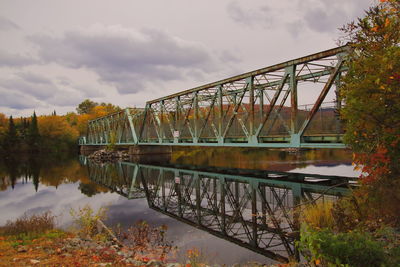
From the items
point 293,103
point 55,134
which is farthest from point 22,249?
point 55,134

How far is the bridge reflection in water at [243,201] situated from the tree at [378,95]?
139 centimetres

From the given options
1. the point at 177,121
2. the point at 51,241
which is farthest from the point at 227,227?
the point at 177,121

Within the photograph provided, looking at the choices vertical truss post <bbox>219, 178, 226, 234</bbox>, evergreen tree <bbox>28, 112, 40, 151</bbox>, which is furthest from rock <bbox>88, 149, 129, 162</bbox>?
vertical truss post <bbox>219, 178, 226, 234</bbox>

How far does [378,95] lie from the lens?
7.00 m

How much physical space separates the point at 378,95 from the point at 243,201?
970 cm

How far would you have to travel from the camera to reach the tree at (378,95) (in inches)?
265

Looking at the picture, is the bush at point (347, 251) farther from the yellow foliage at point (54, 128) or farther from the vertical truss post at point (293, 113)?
the yellow foliage at point (54, 128)

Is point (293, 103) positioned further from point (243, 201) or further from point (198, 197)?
point (198, 197)

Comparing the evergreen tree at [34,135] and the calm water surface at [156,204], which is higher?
the evergreen tree at [34,135]

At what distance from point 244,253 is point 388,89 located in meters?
5.96

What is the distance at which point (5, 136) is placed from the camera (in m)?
75.9

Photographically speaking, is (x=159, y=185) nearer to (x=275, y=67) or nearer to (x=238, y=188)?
(x=238, y=188)

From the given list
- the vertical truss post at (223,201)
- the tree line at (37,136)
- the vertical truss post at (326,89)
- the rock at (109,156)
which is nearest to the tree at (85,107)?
the tree line at (37,136)

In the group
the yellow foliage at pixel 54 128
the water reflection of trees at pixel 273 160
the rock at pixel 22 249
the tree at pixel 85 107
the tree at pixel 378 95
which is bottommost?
the rock at pixel 22 249
